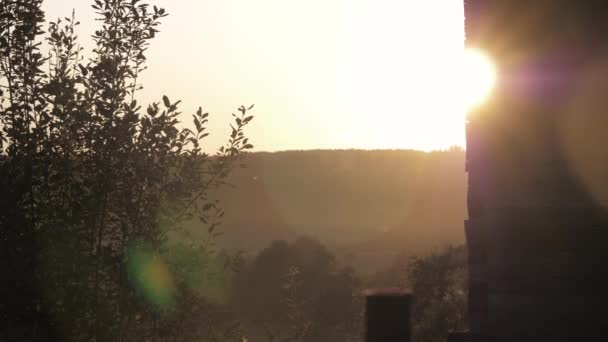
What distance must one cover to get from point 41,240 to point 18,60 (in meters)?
1.73

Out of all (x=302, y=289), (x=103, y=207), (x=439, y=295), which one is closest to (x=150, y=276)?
(x=103, y=207)

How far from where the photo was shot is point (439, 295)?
25.3 meters

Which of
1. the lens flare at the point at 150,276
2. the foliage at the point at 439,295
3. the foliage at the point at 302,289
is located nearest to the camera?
the lens flare at the point at 150,276

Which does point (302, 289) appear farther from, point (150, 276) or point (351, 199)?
point (351, 199)

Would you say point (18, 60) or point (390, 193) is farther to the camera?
point (390, 193)

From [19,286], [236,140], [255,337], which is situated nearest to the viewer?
[19,286]

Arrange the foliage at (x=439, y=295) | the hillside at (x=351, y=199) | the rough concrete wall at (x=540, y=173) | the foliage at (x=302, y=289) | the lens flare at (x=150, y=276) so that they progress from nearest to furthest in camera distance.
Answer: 1. the rough concrete wall at (x=540, y=173)
2. the lens flare at (x=150, y=276)
3. the foliage at (x=439, y=295)
4. the foliage at (x=302, y=289)
5. the hillside at (x=351, y=199)

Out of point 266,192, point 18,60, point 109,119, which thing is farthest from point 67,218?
point 266,192

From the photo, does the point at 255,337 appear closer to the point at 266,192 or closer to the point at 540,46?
the point at 540,46

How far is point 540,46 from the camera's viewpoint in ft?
23.2

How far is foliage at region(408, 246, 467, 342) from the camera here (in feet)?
65.8

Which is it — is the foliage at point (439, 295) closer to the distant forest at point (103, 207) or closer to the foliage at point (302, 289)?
the foliage at point (302, 289)

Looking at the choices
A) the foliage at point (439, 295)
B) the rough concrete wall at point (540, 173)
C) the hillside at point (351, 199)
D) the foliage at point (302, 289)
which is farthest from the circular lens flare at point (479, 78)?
the hillside at point (351, 199)

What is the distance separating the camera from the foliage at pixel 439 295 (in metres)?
20.1
